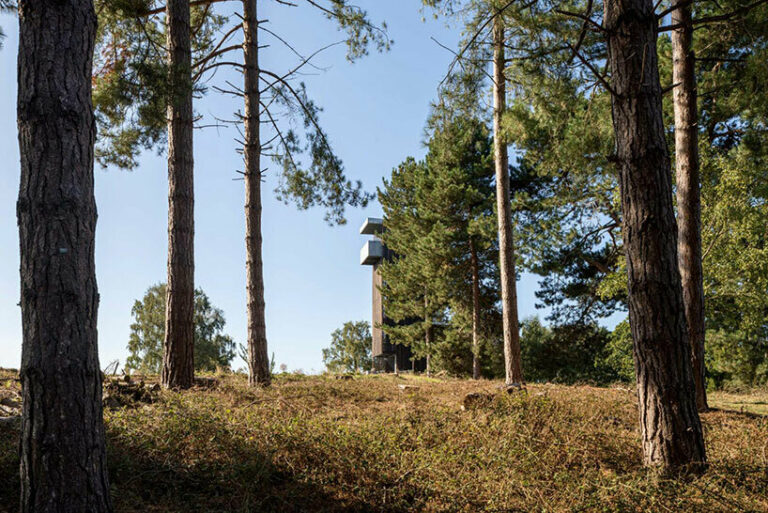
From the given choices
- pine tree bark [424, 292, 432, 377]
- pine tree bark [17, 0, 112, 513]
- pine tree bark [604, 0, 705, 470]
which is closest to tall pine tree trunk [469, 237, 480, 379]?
pine tree bark [424, 292, 432, 377]

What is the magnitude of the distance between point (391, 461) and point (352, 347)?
30.2m

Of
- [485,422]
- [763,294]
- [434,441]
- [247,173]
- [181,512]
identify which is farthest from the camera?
[763,294]

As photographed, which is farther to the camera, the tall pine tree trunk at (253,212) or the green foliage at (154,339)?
the green foliage at (154,339)

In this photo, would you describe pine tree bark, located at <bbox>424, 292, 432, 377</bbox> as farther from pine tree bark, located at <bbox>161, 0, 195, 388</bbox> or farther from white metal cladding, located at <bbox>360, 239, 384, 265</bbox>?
pine tree bark, located at <bbox>161, 0, 195, 388</bbox>

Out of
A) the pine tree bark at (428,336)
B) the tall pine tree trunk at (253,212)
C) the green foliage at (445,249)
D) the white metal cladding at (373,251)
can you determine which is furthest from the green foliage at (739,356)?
the white metal cladding at (373,251)

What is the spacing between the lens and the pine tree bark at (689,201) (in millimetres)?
8023

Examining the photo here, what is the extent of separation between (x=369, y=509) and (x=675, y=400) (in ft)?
8.96

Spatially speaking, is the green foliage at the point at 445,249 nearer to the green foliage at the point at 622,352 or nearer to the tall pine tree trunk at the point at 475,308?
the tall pine tree trunk at the point at 475,308

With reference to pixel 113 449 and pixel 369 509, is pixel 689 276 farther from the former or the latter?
pixel 113 449

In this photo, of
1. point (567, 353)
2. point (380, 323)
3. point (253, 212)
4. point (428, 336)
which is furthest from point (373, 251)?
point (253, 212)

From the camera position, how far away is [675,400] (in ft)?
15.1

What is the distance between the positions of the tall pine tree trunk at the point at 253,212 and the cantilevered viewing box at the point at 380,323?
580 inches

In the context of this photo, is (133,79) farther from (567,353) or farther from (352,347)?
(352,347)

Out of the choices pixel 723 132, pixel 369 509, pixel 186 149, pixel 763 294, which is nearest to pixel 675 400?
pixel 369 509
